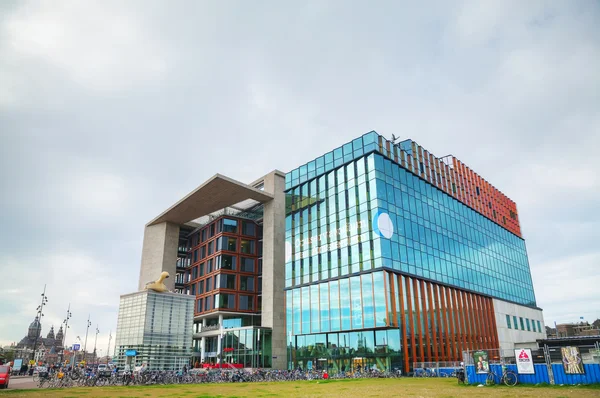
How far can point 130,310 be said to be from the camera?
45.4m

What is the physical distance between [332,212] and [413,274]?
45.9 ft

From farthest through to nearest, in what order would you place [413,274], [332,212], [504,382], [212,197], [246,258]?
[246,258], [212,197], [332,212], [413,274], [504,382]

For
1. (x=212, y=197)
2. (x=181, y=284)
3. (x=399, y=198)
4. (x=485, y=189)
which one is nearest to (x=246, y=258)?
(x=212, y=197)

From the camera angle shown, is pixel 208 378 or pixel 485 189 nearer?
pixel 208 378

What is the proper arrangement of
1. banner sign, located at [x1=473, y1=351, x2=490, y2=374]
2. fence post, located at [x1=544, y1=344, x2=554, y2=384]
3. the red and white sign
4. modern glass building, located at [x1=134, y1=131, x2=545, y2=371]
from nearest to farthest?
fence post, located at [x1=544, y1=344, x2=554, y2=384] < the red and white sign < banner sign, located at [x1=473, y1=351, x2=490, y2=374] < modern glass building, located at [x1=134, y1=131, x2=545, y2=371]

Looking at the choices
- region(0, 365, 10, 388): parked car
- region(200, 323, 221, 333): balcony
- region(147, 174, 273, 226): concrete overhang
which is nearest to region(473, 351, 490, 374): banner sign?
region(0, 365, 10, 388): parked car

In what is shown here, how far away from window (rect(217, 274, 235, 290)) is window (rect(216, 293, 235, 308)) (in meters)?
1.41

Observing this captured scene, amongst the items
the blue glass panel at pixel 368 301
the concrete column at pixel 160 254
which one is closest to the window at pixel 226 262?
the concrete column at pixel 160 254

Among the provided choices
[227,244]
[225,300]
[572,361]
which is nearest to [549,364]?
[572,361]

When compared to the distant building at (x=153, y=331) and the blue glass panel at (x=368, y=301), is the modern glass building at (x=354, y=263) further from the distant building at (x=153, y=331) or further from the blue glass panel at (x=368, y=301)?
the distant building at (x=153, y=331)

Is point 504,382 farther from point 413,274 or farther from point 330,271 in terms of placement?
point 330,271

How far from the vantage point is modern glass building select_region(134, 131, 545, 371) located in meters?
54.1

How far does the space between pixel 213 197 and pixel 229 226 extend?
9.63 m

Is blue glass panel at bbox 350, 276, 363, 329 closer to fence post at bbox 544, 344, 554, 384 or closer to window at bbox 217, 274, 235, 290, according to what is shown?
fence post at bbox 544, 344, 554, 384
